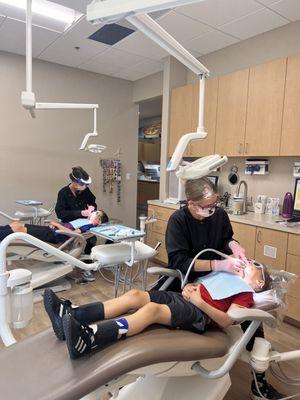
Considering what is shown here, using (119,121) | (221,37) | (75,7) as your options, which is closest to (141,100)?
(119,121)

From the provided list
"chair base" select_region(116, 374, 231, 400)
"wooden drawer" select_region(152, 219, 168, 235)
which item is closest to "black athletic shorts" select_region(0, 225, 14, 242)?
"wooden drawer" select_region(152, 219, 168, 235)

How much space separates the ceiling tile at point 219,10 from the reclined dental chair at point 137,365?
246cm

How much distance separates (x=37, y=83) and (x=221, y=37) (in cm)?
251

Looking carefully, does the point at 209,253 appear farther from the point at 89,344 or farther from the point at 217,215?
the point at 89,344

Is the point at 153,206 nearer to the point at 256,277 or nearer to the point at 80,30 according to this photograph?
the point at 80,30

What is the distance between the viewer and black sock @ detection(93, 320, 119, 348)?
1158 mm

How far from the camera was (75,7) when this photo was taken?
2.57 metres

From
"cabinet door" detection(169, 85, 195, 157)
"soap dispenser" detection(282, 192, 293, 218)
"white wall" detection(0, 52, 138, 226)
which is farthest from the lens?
"white wall" detection(0, 52, 138, 226)

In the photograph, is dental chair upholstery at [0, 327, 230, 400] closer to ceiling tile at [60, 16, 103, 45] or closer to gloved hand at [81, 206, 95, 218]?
gloved hand at [81, 206, 95, 218]

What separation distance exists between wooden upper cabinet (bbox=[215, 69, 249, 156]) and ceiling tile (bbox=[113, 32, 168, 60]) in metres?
0.96

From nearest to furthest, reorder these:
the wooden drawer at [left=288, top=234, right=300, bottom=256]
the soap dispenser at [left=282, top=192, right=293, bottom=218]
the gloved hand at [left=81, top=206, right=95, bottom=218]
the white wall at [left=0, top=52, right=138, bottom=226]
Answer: the wooden drawer at [left=288, top=234, right=300, bottom=256] < the soap dispenser at [left=282, top=192, right=293, bottom=218] < the gloved hand at [left=81, top=206, right=95, bottom=218] < the white wall at [left=0, top=52, right=138, bottom=226]

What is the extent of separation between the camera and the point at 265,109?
9.37ft

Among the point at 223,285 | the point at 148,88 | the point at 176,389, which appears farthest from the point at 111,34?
the point at 176,389

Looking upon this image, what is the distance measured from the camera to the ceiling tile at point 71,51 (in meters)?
3.51
